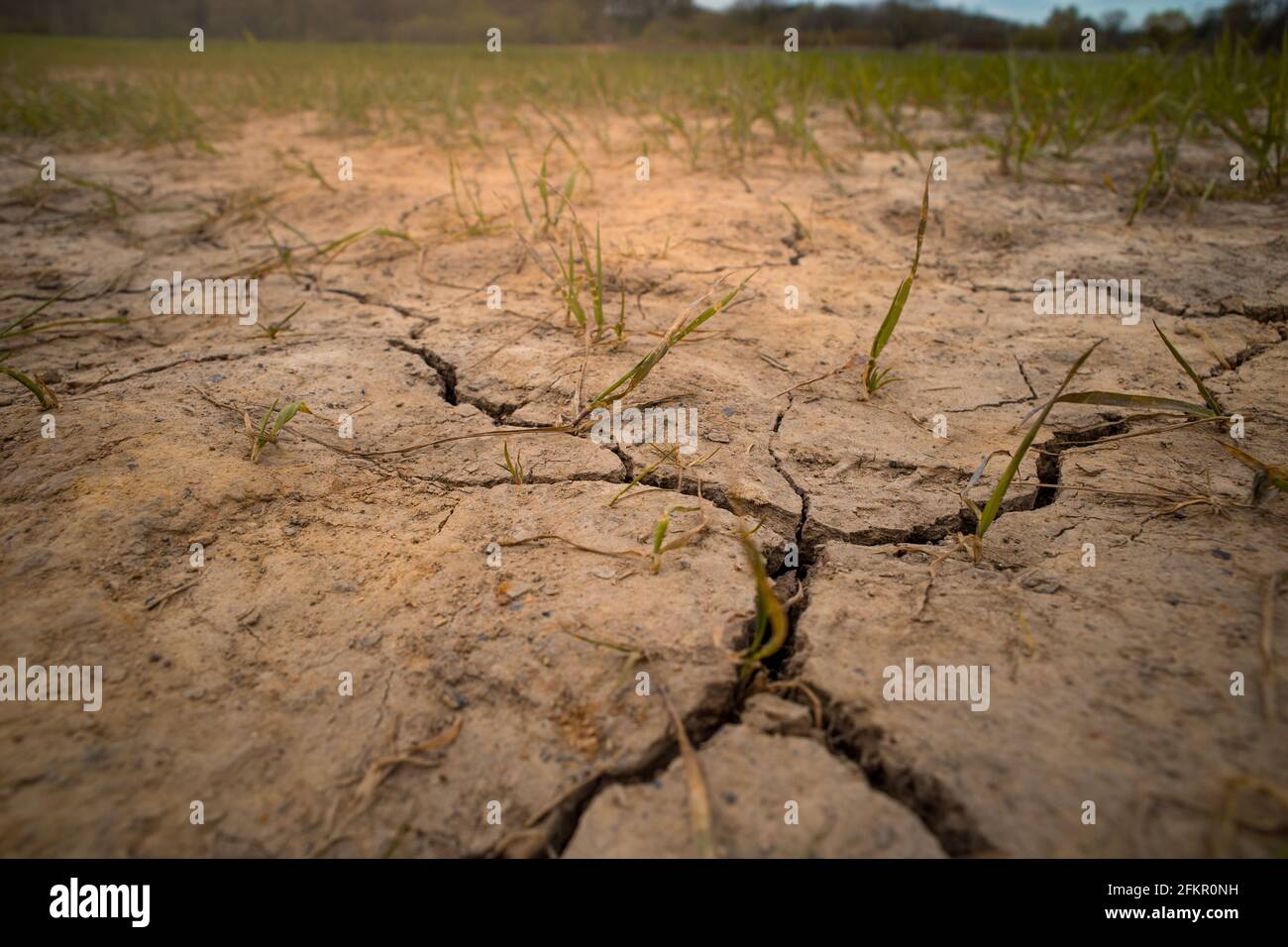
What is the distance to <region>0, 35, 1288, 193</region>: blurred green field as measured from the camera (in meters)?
3.15

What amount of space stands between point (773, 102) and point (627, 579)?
3172 millimetres

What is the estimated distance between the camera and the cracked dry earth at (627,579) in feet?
2.98

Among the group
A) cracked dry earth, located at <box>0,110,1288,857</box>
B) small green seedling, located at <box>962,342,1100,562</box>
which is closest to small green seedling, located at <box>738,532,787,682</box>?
cracked dry earth, located at <box>0,110,1288,857</box>

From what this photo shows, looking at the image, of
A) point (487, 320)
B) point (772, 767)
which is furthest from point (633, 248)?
point (772, 767)

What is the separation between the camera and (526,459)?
1556 mm

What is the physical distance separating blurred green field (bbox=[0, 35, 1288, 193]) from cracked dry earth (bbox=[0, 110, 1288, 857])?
1116mm

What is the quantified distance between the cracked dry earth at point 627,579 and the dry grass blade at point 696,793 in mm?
18

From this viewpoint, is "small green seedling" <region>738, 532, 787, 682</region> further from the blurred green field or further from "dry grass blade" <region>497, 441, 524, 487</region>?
the blurred green field

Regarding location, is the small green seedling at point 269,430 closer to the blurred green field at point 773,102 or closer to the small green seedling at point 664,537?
A: the small green seedling at point 664,537

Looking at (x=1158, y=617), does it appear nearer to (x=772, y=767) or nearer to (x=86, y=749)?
(x=772, y=767)

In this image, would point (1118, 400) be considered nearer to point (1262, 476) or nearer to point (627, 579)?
point (1262, 476)

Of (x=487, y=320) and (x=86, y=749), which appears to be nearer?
(x=86, y=749)
